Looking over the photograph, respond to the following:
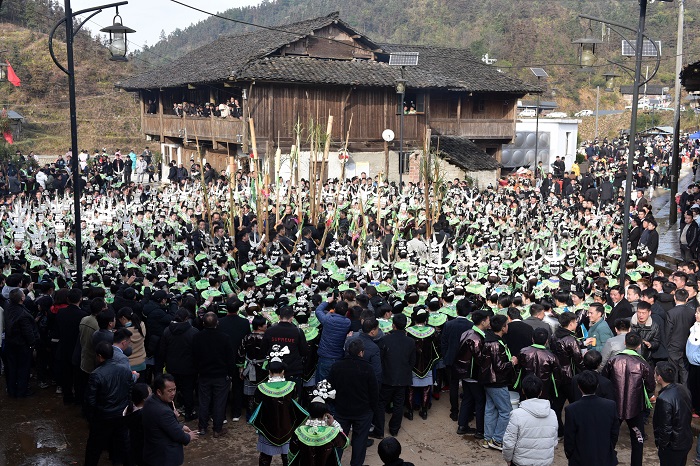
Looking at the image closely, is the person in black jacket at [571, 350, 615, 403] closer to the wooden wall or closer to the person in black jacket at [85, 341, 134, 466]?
the person in black jacket at [85, 341, 134, 466]

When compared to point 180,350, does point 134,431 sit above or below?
below

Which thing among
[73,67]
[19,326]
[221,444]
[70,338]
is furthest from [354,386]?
[73,67]

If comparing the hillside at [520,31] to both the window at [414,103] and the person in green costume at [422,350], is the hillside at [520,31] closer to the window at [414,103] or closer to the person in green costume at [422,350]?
the window at [414,103]

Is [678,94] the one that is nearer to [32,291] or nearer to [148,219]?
[148,219]

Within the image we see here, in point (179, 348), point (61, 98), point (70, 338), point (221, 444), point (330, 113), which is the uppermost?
point (61, 98)

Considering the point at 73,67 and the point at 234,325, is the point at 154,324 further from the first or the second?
the point at 73,67

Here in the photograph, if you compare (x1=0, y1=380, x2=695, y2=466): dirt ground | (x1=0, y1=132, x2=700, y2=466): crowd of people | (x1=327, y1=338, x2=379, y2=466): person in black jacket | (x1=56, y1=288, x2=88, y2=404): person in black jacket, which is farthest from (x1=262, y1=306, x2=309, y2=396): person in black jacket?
(x1=56, y1=288, x2=88, y2=404): person in black jacket

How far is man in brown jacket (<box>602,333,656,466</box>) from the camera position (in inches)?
289

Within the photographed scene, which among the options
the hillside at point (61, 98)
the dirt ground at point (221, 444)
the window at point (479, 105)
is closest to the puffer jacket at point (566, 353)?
the dirt ground at point (221, 444)

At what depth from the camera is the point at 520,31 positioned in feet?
251

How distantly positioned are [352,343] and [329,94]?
73.5ft

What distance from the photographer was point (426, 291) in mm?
10047

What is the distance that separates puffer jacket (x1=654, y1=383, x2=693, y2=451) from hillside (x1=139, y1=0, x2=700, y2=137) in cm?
5425

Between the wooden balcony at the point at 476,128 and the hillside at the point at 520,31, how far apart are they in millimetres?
26439
